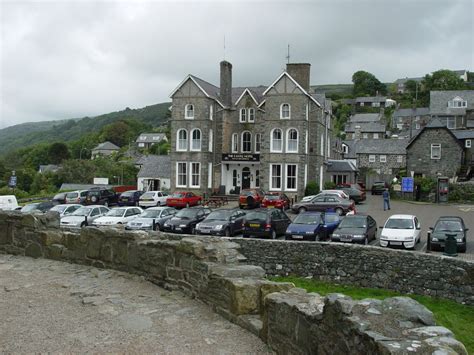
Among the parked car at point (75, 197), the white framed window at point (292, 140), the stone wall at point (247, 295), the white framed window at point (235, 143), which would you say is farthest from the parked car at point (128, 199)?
the stone wall at point (247, 295)

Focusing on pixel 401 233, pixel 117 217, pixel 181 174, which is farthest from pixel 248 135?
pixel 401 233

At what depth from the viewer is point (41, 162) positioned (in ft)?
419

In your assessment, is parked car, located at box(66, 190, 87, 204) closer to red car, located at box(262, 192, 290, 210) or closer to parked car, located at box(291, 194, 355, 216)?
red car, located at box(262, 192, 290, 210)

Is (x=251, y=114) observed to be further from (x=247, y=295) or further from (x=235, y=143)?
(x=247, y=295)

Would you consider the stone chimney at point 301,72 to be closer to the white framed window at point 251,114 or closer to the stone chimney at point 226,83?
the white framed window at point 251,114

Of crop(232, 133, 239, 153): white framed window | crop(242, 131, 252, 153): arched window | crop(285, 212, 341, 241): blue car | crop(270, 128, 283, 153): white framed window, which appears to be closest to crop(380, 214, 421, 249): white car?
crop(285, 212, 341, 241): blue car

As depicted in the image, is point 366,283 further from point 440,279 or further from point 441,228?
point 441,228

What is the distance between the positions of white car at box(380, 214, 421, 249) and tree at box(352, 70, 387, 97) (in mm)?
142642

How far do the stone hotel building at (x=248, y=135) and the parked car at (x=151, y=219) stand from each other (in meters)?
17.0

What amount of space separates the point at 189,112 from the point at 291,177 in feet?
40.8

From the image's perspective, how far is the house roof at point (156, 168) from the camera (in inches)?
2302

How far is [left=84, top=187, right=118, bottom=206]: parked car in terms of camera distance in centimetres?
4153

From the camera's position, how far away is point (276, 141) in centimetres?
4409

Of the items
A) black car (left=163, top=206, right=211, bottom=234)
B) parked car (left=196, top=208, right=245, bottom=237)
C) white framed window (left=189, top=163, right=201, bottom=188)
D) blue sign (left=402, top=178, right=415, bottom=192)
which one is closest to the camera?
parked car (left=196, top=208, right=245, bottom=237)
